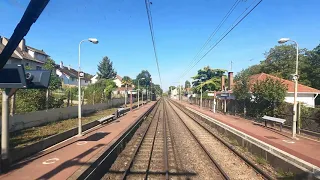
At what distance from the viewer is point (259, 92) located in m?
23.6

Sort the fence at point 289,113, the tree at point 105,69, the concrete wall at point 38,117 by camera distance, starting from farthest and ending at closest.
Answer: the tree at point 105,69, the fence at point 289,113, the concrete wall at point 38,117

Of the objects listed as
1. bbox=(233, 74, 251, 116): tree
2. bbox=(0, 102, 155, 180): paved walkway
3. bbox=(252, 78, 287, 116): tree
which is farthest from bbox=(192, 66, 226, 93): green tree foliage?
bbox=(0, 102, 155, 180): paved walkway

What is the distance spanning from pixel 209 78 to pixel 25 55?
51.8 m

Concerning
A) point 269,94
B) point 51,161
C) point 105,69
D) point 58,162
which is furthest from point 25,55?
point 105,69

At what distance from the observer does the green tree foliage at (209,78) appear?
74000 mm

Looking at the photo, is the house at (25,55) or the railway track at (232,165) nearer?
the railway track at (232,165)

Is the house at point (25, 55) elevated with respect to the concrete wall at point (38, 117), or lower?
elevated

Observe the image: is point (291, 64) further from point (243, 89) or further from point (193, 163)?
point (193, 163)

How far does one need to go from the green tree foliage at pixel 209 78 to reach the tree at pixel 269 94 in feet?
162

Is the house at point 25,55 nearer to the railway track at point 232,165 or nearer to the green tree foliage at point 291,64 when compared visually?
the railway track at point 232,165

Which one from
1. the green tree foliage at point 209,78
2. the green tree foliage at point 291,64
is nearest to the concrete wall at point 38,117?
the green tree foliage at point 291,64

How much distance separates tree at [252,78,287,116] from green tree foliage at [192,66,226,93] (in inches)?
1949

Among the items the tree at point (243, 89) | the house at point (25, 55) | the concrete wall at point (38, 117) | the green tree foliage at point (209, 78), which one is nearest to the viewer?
the concrete wall at point (38, 117)

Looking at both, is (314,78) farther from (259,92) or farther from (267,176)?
(267,176)
